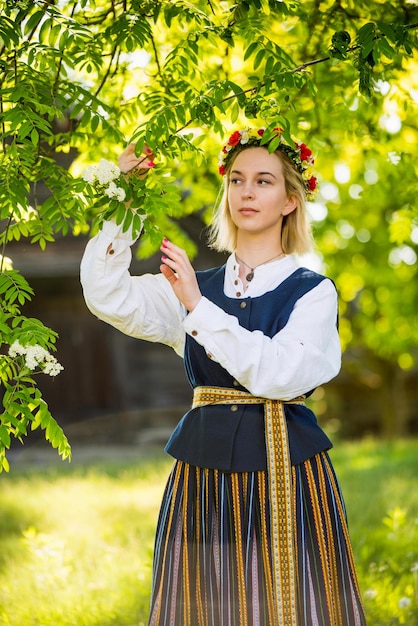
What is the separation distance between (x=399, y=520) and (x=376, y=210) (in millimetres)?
6247

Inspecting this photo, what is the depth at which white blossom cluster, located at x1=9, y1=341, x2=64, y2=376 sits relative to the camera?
232 centimetres

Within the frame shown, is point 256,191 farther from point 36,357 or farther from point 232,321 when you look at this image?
point 36,357

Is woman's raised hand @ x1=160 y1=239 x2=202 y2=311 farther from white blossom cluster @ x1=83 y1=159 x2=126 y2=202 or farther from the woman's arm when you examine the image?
white blossom cluster @ x1=83 y1=159 x2=126 y2=202

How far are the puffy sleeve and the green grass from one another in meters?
1.61

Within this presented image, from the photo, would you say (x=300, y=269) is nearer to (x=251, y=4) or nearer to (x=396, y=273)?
(x=251, y=4)

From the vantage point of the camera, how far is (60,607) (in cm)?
380

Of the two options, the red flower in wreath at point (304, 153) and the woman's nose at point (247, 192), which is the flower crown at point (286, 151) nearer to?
the red flower in wreath at point (304, 153)

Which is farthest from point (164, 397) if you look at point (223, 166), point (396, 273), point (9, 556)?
point (223, 166)

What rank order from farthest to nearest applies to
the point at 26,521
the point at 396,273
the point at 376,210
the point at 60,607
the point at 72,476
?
the point at 396,273
the point at 376,210
the point at 72,476
the point at 26,521
the point at 60,607

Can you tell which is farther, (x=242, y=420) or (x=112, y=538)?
(x=112, y=538)

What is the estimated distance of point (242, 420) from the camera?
8.33 ft

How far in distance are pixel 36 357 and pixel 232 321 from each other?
0.54m

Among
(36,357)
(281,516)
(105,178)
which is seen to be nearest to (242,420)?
(281,516)

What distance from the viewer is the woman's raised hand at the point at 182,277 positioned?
2.37m
